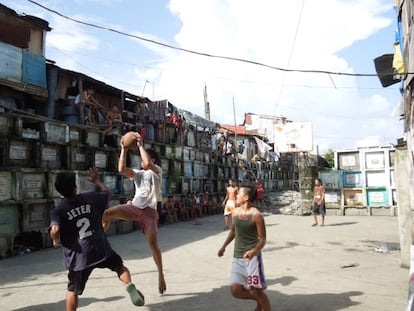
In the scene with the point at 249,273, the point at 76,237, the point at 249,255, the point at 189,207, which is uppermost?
the point at 76,237

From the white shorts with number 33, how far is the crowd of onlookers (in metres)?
11.7

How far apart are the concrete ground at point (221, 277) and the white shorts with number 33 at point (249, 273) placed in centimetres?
75

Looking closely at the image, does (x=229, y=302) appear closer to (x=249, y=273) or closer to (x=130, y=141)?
(x=249, y=273)

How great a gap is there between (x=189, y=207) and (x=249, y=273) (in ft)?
45.0

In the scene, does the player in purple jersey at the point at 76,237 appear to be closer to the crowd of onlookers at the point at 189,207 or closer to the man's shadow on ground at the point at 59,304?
the man's shadow on ground at the point at 59,304

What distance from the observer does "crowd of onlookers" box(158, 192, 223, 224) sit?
16438 mm

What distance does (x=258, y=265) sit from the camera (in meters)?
4.43

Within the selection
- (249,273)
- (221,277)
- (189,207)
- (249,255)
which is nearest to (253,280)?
(249,273)

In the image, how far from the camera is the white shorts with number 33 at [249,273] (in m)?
4.36

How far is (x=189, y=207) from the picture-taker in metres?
18.0

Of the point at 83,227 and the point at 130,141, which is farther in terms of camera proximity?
the point at 130,141

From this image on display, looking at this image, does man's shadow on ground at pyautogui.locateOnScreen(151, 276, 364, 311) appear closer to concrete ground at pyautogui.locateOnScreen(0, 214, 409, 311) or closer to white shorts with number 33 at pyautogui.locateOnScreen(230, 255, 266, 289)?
concrete ground at pyautogui.locateOnScreen(0, 214, 409, 311)

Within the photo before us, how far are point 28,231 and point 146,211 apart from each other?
19.1ft

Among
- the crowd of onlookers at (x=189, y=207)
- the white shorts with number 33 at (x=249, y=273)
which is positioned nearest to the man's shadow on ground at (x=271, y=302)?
the white shorts with number 33 at (x=249, y=273)
